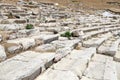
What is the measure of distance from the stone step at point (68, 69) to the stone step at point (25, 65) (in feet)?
0.49

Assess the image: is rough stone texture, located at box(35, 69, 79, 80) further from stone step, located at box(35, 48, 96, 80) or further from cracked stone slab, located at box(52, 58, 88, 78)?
cracked stone slab, located at box(52, 58, 88, 78)

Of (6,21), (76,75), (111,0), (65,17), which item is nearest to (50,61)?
(76,75)

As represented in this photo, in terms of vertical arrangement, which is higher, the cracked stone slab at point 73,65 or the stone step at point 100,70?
the cracked stone slab at point 73,65

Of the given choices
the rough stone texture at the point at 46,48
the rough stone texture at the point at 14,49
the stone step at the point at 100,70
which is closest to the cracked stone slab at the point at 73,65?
the stone step at the point at 100,70

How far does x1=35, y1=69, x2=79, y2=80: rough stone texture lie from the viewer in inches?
144

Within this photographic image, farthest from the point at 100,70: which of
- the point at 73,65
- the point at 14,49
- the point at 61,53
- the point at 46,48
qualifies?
the point at 14,49

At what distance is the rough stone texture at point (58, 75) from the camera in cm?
365

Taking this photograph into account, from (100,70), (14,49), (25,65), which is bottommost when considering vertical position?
(100,70)

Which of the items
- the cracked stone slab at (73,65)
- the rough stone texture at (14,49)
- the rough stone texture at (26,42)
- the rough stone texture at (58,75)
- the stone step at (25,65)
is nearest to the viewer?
the stone step at (25,65)

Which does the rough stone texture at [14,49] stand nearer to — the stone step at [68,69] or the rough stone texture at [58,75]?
the stone step at [68,69]

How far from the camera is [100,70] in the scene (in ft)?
14.6

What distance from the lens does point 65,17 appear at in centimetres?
1337

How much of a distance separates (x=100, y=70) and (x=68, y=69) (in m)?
0.80

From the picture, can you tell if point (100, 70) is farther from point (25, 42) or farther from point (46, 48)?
point (25, 42)
